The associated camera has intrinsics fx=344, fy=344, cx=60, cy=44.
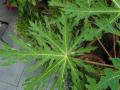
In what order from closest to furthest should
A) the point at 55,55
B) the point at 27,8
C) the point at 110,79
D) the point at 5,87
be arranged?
1. the point at 110,79
2. the point at 55,55
3. the point at 5,87
4. the point at 27,8

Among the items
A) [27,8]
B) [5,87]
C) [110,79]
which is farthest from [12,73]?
[110,79]

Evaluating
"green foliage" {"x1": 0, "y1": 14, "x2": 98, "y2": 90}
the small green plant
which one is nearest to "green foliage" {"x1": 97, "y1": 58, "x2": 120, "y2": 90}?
the small green plant

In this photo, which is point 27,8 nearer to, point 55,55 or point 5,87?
point 5,87

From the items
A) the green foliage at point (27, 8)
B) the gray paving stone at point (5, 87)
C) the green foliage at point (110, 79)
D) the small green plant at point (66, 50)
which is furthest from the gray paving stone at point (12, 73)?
the green foliage at point (110, 79)

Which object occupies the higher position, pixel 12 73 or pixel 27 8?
pixel 27 8

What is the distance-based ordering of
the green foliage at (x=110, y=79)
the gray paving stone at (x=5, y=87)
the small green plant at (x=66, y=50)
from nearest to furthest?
the green foliage at (x=110, y=79) < the small green plant at (x=66, y=50) < the gray paving stone at (x=5, y=87)

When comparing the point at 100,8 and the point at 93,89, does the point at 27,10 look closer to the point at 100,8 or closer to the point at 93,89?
the point at 100,8

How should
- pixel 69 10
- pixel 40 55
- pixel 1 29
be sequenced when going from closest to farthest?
pixel 69 10, pixel 40 55, pixel 1 29

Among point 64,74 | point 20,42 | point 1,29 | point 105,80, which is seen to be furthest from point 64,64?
point 1,29

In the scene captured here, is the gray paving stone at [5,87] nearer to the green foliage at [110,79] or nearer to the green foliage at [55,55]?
the green foliage at [55,55]

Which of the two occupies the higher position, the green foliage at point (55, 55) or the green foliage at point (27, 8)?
the green foliage at point (27, 8)

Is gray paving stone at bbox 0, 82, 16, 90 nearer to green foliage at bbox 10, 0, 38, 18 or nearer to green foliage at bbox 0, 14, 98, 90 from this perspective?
green foliage at bbox 10, 0, 38, 18
